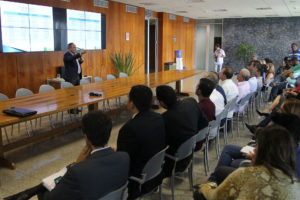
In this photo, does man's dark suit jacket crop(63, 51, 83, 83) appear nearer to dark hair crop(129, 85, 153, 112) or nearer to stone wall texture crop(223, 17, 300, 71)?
dark hair crop(129, 85, 153, 112)

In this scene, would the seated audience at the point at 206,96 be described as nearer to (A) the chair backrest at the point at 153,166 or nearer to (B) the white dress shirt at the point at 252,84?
(A) the chair backrest at the point at 153,166

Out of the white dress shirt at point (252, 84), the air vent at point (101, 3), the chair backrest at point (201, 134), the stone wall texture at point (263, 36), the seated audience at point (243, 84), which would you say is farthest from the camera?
the stone wall texture at point (263, 36)

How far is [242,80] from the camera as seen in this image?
17.4 ft

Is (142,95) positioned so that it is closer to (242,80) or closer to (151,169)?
(151,169)

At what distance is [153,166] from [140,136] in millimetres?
266

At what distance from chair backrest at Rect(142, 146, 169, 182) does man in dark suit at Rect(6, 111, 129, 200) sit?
1.21 feet

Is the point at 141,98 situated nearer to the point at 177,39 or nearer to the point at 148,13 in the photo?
the point at 148,13

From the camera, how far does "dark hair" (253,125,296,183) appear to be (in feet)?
4.98

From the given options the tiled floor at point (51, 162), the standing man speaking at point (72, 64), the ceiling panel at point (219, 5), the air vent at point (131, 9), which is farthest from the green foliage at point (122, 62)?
the tiled floor at point (51, 162)

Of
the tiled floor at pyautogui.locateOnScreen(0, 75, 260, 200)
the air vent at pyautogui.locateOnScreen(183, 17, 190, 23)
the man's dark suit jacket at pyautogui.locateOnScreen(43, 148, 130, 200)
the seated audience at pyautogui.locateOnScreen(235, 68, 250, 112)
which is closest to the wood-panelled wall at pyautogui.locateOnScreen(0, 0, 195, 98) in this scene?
the air vent at pyautogui.locateOnScreen(183, 17, 190, 23)

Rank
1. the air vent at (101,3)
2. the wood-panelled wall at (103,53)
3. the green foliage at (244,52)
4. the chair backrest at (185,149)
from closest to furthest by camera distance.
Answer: the chair backrest at (185,149)
the wood-panelled wall at (103,53)
the air vent at (101,3)
the green foliage at (244,52)

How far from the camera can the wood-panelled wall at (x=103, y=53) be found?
663cm

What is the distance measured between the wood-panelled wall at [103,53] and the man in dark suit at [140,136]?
5115 millimetres

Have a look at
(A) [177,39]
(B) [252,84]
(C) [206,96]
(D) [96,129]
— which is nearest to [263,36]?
(A) [177,39]
